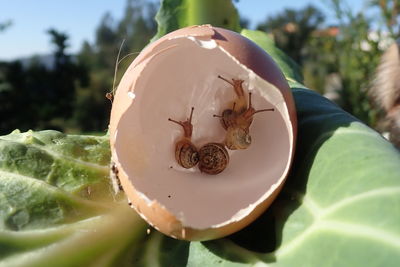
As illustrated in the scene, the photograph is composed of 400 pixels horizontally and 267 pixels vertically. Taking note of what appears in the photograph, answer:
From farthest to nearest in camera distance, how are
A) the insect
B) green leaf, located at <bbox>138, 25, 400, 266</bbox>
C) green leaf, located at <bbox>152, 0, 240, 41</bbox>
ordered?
green leaf, located at <bbox>152, 0, 240, 41</bbox>
the insect
green leaf, located at <bbox>138, 25, 400, 266</bbox>

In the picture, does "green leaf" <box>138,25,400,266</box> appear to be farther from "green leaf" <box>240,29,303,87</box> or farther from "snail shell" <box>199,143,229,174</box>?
"green leaf" <box>240,29,303,87</box>

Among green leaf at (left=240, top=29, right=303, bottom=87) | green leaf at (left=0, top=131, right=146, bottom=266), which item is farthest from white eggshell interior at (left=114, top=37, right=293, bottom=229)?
green leaf at (left=240, top=29, right=303, bottom=87)

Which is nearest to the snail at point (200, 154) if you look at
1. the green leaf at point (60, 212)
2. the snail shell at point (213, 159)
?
the snail shell at point (213, 159)

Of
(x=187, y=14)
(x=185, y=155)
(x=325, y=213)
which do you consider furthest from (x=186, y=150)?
(x=187, y=14)

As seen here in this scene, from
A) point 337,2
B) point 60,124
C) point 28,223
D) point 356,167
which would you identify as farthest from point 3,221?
point 60,124

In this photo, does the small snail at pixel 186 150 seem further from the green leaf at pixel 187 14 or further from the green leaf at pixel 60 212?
the green leaf at pixel 187 14

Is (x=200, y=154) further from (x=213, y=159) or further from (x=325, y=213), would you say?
(x=325, y=213)
